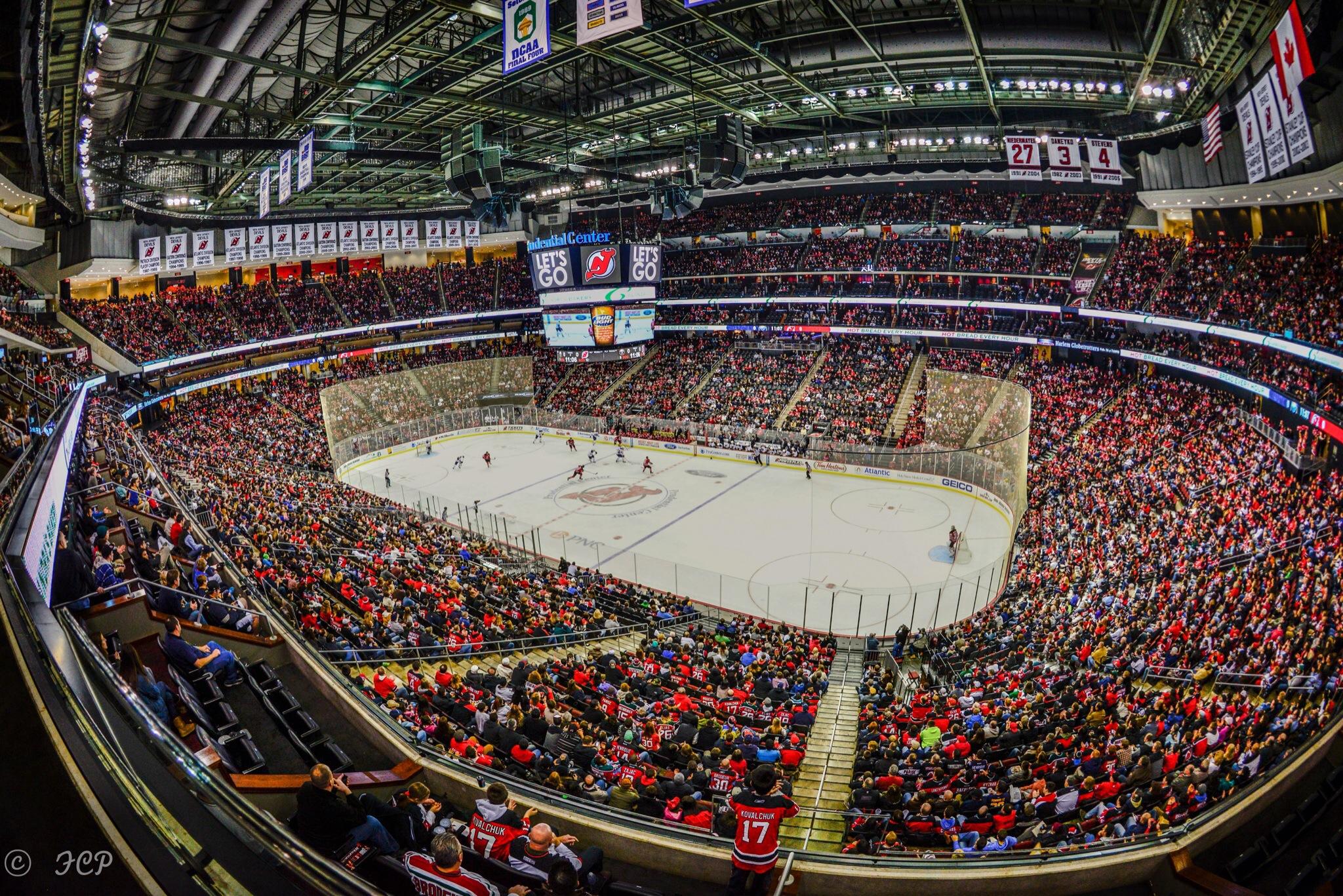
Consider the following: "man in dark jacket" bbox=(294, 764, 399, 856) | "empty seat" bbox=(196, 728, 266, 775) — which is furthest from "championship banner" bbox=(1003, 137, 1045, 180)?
"man in dark jacket" bbox=(294, 764, 399, 856)

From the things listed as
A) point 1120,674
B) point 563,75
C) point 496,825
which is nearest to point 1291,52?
point 1120,674

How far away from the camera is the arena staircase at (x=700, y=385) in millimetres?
46219

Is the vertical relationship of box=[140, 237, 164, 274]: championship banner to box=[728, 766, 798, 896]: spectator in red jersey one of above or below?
above

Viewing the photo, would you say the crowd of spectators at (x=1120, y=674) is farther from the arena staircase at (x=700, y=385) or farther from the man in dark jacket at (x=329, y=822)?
the arena staircase at (x=700, y=385)

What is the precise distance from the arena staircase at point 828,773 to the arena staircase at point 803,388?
83.4 feet

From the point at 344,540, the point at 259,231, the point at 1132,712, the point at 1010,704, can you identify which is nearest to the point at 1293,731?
the point at 1132,712

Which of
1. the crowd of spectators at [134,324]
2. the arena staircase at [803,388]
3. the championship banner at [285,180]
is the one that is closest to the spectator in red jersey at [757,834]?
the championship banner at [285,180]

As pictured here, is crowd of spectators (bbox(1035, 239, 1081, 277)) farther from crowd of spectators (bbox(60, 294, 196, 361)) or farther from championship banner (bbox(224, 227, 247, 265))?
crowd of spectators (bbox(60, 294, 196, 361))

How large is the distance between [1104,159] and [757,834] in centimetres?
2323

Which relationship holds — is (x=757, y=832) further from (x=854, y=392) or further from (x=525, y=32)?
(x=854, y=392)

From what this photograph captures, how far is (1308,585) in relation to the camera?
13430mm

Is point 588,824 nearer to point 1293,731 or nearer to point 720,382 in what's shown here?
point 1293,731

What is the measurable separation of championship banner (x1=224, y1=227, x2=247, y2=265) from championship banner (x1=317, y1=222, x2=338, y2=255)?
2.90 m

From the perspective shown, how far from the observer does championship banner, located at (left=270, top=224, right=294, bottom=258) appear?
32.7m
